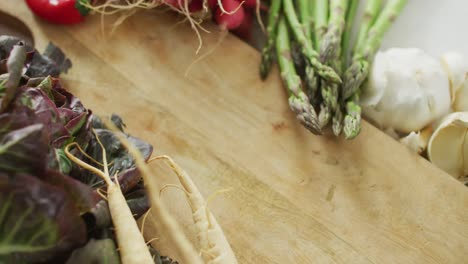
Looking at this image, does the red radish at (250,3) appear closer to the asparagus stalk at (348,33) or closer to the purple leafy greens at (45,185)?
the asparagus stalk at (348,33)

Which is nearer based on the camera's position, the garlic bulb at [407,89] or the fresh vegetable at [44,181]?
the fresh vegetable at [44,181]

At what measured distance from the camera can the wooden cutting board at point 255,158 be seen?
1.02 meters

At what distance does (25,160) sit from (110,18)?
0.63 m

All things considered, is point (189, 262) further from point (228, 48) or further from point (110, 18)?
point (110, 18)

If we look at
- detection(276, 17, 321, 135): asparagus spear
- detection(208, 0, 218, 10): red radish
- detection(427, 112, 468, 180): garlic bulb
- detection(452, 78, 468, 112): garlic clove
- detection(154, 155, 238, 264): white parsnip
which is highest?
detection(208, 0, 218, 10): red radish

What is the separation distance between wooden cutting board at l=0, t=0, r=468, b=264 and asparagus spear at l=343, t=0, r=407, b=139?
0.06m

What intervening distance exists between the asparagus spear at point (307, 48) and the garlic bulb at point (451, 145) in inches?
10.2

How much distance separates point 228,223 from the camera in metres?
1.02

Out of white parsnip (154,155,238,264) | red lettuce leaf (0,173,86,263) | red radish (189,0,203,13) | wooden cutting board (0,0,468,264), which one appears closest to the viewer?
red lettuce leaf (0,173,86,263)

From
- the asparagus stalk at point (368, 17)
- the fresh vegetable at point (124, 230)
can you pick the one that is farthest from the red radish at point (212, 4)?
the fresh vegetable at point (124, 230)

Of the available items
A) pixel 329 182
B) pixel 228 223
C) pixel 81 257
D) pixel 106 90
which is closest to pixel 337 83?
pixel 329 182

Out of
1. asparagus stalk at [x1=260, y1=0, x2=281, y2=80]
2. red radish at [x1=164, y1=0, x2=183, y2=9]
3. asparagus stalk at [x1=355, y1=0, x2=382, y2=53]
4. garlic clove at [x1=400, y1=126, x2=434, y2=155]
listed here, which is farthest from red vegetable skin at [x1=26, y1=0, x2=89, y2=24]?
garlic clove at [x1=400, y1=126, x2=434, y2=155]

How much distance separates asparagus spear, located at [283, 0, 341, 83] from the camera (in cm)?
111

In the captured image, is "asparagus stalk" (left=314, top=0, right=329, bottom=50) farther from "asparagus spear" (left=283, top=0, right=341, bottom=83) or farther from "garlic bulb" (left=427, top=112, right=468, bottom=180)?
"garlic bulb" (left=427, top=112, right=468, bottom=180)
